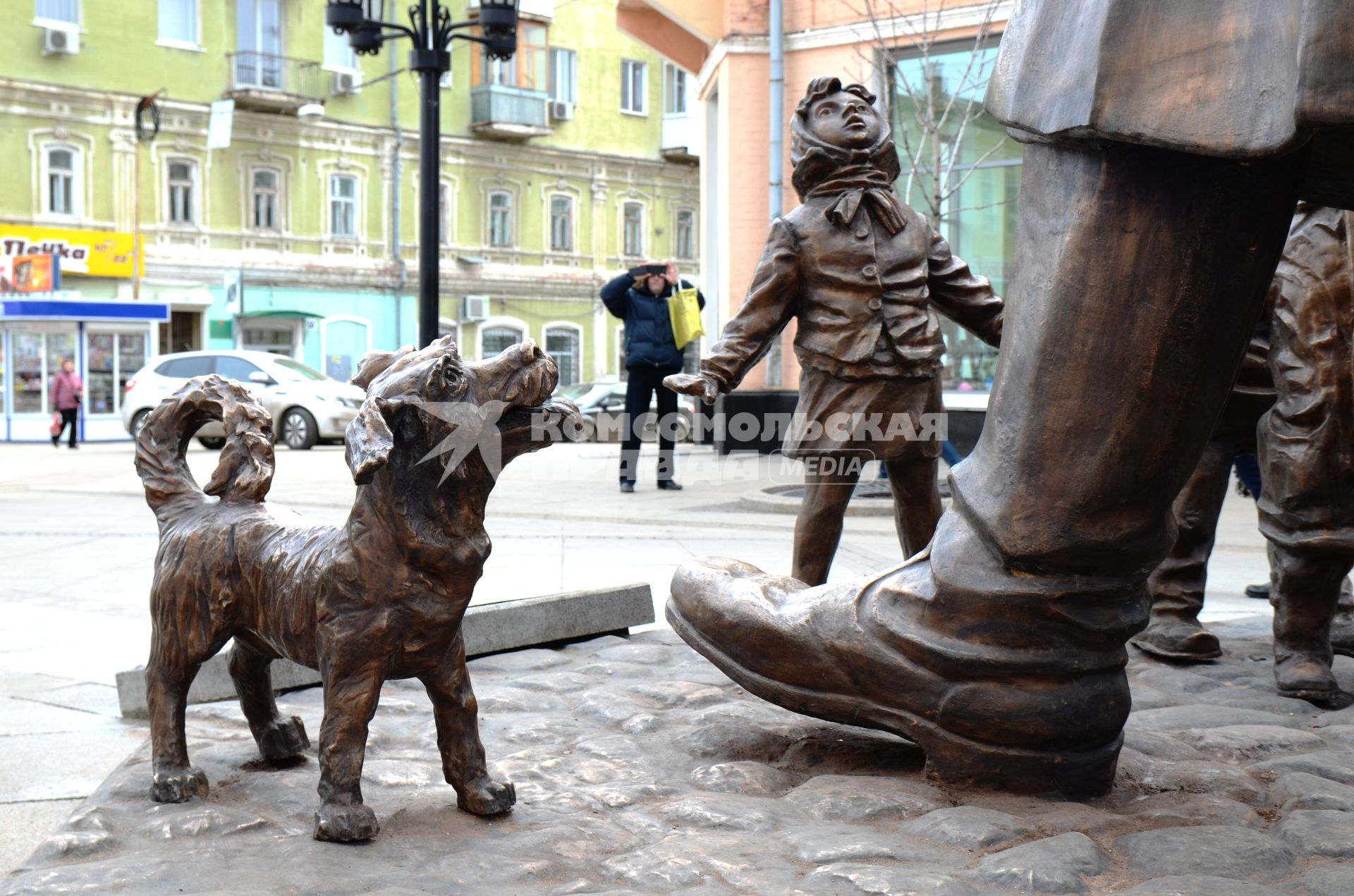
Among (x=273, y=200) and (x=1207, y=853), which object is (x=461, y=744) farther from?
(x=273, y=200)

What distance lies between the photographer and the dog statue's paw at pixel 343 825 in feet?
7.91

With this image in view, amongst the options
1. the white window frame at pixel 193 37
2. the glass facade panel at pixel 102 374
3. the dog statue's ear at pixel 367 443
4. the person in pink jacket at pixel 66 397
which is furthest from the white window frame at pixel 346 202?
the dog statue's ear at pixel 367 443

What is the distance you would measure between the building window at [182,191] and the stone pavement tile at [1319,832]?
3019cm

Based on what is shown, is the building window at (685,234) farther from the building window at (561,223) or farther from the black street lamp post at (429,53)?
the black street lamp post at (429,53)

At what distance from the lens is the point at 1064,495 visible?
2.35m

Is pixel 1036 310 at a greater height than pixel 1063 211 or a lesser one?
lesser

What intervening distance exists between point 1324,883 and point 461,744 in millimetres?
1445

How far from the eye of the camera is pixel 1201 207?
2.12 metres

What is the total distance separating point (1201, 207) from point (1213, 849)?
1030 mm

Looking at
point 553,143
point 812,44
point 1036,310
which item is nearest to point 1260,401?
point 1036,310

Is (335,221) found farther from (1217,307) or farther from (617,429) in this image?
(1217,307)

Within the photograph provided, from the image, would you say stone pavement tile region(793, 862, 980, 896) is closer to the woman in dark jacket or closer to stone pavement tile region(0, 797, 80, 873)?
stone pavement tile region(0, 797, 80, 873)

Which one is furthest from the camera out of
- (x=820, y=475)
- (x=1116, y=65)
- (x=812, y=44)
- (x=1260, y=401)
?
(x=812, y=44)

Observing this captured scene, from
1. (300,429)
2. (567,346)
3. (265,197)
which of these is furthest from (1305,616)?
(567,346)
